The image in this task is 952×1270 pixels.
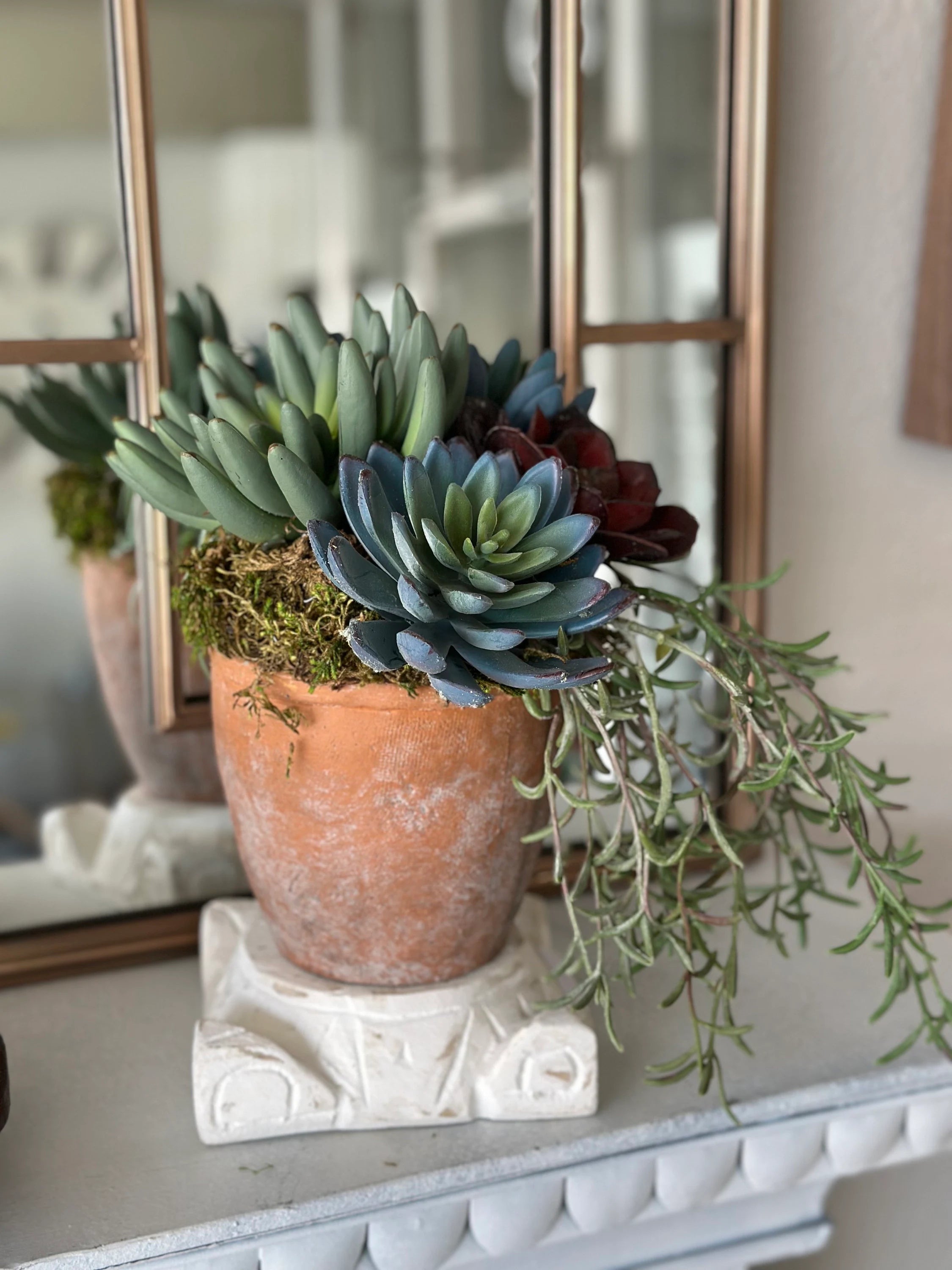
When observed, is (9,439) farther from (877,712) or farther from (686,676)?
(877,712)

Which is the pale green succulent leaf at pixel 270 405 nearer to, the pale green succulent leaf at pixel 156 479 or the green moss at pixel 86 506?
the pale green succulent leaf at pixel 156 479

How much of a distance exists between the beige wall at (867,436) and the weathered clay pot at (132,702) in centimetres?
37

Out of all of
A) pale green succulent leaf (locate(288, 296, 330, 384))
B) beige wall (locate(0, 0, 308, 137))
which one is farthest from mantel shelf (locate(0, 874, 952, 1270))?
beige wall (locate(0, 0, 308, 137))

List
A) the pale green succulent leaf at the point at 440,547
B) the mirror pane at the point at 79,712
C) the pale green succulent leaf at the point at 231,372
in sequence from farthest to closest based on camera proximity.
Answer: the mirror pane at the point at 79,712, the pale green succulent leaf at the point at 231,372, the pale green succulent leaf at the point at 440,547

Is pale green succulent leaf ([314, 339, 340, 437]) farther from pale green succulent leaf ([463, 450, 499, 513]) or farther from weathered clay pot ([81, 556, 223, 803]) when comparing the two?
weathered clay pot ([81, 556, 223, 803])

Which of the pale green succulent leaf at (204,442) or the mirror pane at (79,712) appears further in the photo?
the mirror pane at (79,712)

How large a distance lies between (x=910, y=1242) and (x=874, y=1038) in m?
0.33

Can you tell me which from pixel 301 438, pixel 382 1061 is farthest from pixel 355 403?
pixel 382 1061

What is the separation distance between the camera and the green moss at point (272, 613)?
440 millimetres

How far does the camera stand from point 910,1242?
787mm

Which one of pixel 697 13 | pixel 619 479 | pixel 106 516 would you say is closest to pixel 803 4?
pixel 697 13

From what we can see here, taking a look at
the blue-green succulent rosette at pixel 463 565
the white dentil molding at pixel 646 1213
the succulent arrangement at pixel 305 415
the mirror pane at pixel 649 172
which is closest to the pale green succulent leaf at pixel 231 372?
the succulent arrangement at pixel 305 415

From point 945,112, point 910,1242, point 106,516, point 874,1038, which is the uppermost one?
point 945,112

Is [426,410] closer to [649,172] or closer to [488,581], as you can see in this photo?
[488,581]
